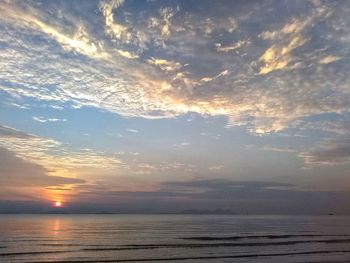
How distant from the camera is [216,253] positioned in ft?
173

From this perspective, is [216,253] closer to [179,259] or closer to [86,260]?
[179,259]

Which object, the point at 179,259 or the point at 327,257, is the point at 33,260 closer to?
the point at 179,259

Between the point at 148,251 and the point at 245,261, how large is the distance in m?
14.9

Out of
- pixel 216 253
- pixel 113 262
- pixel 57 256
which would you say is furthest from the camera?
pixel 216 253

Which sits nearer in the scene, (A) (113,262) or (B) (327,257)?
(A) (113,262)

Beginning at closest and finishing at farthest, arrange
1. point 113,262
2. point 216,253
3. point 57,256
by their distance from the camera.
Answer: point 113,262 < point 57,256 < point 216,253

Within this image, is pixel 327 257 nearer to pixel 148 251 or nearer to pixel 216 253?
pixel 216 253

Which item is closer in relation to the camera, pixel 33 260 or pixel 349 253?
pixel 33 260

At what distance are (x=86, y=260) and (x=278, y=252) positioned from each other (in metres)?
26.8

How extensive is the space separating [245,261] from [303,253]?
44.9 feet

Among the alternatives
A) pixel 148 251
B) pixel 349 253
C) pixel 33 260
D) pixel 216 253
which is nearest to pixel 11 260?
pixel 33 260

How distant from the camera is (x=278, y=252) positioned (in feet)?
180

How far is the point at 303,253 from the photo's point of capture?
54.0m

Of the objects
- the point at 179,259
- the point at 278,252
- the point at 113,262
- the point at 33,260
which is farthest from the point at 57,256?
the point at 278,252
